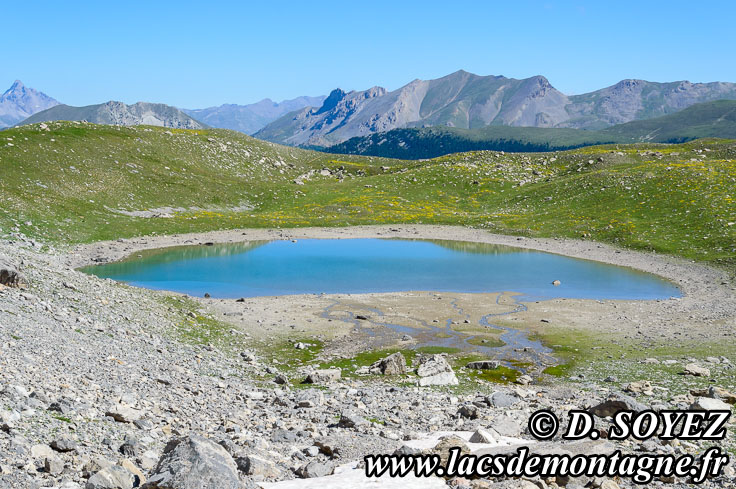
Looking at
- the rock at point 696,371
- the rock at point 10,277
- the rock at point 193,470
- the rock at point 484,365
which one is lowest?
the rock at point 484,365

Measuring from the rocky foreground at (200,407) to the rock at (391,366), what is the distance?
0.11 meters

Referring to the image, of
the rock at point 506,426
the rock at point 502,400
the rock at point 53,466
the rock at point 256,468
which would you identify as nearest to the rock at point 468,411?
the rock at point 506,426

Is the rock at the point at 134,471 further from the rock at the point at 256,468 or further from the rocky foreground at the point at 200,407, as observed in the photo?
the rock at the point at 256,468

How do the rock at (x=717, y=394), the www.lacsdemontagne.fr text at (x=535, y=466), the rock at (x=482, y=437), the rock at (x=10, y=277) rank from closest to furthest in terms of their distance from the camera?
the www.lacsdemontagne.fr text at (x=535, y=466)
the rock at (x=482, y=437)
the rock at (x=717, y=394)
the rock at (x=10, y=277)

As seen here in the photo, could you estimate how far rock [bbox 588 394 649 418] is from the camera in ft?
70.4

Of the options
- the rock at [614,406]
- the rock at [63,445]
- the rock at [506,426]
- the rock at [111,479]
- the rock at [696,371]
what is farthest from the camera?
the rock at [696,371]

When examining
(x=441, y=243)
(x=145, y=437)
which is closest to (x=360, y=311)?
(x=145, y=437)

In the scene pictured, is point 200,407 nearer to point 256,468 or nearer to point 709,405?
point 256,468

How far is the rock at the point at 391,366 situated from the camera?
100ft

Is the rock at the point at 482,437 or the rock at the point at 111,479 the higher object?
the rock at the point at 111,479

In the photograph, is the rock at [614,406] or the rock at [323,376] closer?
the rock at [614,406]

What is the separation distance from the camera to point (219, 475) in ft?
41.7

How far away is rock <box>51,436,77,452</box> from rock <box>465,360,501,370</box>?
22931 mm

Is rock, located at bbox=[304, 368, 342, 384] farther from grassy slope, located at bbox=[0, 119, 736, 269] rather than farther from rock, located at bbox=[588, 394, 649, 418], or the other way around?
grassy slope, located at bbox=[0, 119, 736, 269]
